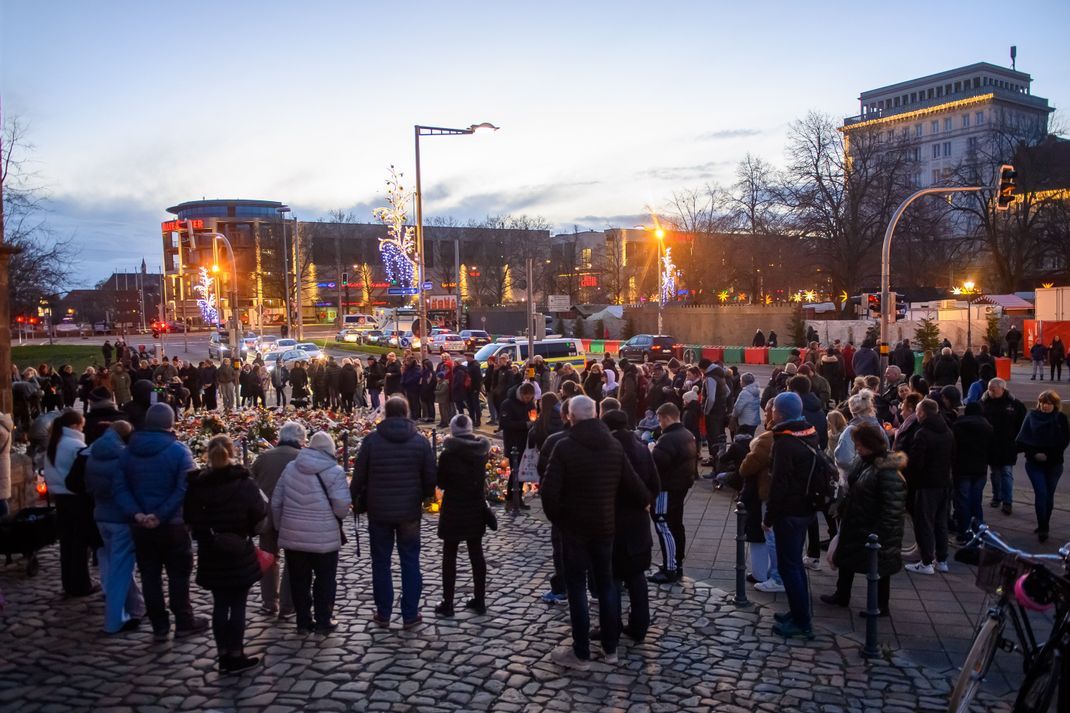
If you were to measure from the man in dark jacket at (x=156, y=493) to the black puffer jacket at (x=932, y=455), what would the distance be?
Answer: 684 centimetres

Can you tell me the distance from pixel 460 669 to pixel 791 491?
9.67 feet

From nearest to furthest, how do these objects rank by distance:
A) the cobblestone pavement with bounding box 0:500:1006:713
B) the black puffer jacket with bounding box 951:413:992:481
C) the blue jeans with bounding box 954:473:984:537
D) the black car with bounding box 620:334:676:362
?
the cobblestone pavement with bounding box 0:500:1006:713, the black puffer jacket with bounding box 951:413:992:481, the blue jeans with bounding box 954:473:984:537, the black car with bounding box 620:334:676:362

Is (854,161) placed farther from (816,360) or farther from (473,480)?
(473,480)

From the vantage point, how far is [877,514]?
275 inches

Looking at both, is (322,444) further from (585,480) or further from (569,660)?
(569,660)

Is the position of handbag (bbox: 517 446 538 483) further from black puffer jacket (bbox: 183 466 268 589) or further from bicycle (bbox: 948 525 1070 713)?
bicycle (bbox: 948 525 1070 713)

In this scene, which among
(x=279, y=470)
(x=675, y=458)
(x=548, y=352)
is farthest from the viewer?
(x=548, y=352)

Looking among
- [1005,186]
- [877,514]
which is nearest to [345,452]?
[877,514]

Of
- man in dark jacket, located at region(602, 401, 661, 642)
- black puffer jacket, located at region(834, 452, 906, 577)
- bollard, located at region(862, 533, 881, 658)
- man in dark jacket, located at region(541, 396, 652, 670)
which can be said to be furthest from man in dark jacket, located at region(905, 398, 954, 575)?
man in dark jacket, located at region(541, 396, 652, 670)

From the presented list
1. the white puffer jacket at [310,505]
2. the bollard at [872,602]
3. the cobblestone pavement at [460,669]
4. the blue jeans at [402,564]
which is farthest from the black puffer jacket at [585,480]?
the bollard at [872,602]

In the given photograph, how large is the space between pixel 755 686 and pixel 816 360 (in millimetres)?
17975

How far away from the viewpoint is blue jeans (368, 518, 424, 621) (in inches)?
281

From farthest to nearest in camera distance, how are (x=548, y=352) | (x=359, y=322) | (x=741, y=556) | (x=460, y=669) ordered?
(x=359, y=322)
(x=548, y=352)
(x=741, y=556)
(x=460, y=669)

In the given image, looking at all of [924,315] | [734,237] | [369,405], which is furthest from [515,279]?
[369,405]
